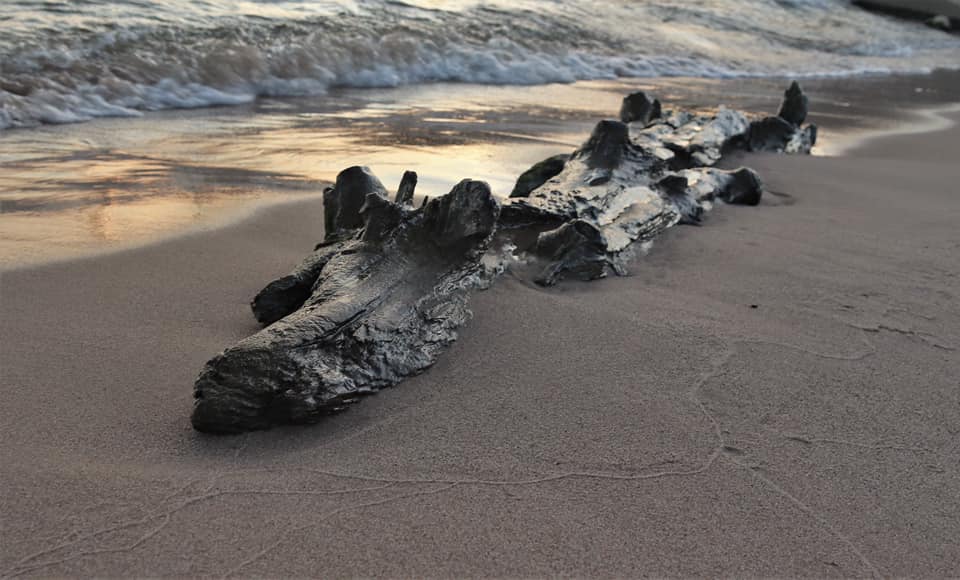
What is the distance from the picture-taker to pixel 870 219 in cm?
383

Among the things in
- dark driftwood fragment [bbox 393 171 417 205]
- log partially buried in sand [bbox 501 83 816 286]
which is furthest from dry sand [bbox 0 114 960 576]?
dark driftwood fragment [bbox 393 171 417 205]

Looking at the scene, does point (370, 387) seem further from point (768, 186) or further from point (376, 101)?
point (376, 101)

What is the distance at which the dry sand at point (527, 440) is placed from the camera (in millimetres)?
1430

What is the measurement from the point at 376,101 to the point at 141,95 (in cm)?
194

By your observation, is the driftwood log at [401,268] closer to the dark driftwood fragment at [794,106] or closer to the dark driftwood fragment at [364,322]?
the dark driftwood fragment at [364,322]

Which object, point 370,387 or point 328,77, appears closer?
point 370,387

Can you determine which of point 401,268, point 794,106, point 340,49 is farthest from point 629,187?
point 340,49

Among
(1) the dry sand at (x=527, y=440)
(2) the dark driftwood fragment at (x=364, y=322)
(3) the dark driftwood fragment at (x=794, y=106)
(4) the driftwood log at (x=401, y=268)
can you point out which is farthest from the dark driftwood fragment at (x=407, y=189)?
(3) the dark driftwood fragment at (x=794, y=106)

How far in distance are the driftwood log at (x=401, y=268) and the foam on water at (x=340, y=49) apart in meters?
3.98

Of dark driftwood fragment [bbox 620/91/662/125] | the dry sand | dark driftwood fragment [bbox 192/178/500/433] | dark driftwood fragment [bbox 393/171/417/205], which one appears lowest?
A: the dry sand

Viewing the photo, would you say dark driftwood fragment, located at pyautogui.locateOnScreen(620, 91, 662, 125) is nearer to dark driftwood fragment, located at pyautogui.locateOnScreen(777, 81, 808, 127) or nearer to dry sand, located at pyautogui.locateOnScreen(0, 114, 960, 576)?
dark driftwood fragment, located at pyautogui.locateOnScreen(777, 81, 808, 127)

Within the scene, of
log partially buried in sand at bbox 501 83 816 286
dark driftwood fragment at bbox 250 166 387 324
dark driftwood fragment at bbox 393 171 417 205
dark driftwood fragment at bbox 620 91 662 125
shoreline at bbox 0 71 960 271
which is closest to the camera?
dark driftwood fragment at bbox 250 166 387 324

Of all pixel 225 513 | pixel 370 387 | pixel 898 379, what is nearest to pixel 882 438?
pixel 898 379

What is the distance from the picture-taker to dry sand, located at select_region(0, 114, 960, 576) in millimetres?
1430
